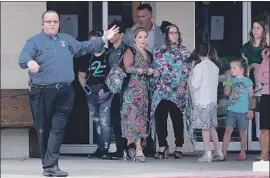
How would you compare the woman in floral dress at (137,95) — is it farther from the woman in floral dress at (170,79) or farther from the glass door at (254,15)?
the glass door at (254,15)

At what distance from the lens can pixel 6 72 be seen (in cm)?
1101

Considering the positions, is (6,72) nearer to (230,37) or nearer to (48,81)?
(48,81)

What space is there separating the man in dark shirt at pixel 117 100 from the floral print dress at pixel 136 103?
29 cm

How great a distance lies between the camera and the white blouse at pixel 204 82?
35.1 ft

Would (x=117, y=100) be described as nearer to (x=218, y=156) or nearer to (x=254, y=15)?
(x=218, y=156)

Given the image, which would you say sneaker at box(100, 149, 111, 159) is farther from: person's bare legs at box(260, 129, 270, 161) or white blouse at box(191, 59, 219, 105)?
person's bare legs at box(260, 129, 270, 161)

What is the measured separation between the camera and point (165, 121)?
10.8m

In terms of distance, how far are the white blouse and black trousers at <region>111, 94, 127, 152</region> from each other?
1.03 metres

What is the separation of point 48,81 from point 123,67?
172 cm

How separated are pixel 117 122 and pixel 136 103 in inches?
23.6

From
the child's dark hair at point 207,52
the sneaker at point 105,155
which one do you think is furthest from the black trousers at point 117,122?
the child's dark hair at point 207,52

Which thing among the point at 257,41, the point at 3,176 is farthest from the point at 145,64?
the point at 3,176

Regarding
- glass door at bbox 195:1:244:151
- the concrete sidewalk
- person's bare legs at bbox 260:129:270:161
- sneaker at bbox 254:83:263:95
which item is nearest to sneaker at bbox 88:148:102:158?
the concrete sidewalk

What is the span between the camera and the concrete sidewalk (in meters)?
9.40
